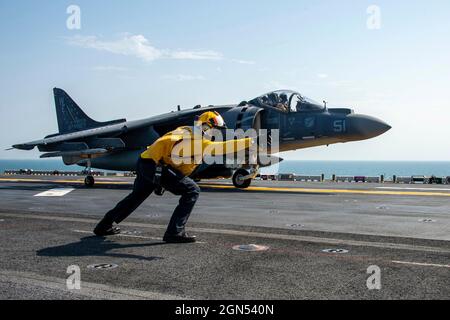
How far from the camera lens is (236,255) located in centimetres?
702

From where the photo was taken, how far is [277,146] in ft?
71.3

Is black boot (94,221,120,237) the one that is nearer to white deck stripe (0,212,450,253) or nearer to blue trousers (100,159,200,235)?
blue trousers (100,159,200,235)

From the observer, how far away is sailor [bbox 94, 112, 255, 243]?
8.19 m

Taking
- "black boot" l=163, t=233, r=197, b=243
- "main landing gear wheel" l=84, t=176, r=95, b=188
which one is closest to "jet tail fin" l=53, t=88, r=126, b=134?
"main landing gear wheel" l=84, t=176, r=95, b=188

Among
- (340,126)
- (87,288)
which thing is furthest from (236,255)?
(340,126)

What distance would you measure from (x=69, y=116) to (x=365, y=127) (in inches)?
827

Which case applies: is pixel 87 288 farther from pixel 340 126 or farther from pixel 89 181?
pixel 89 181

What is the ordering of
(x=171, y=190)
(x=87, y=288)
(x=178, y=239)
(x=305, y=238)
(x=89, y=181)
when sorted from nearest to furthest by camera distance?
(x=87, y=288), (x=178, y=239), (x=171, y=190), (x=305, y=238), (x=89, y=181)

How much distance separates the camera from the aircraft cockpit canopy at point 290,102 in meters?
21.0

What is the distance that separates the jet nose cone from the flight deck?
693cm

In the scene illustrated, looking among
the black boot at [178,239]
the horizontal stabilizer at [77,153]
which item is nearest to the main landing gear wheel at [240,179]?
the horizontal stabilizer at [77,153]

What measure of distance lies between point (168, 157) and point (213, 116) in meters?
1.13

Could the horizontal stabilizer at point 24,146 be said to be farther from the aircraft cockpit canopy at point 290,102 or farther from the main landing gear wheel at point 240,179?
the aircraft cockpit canopy at point 290,102
